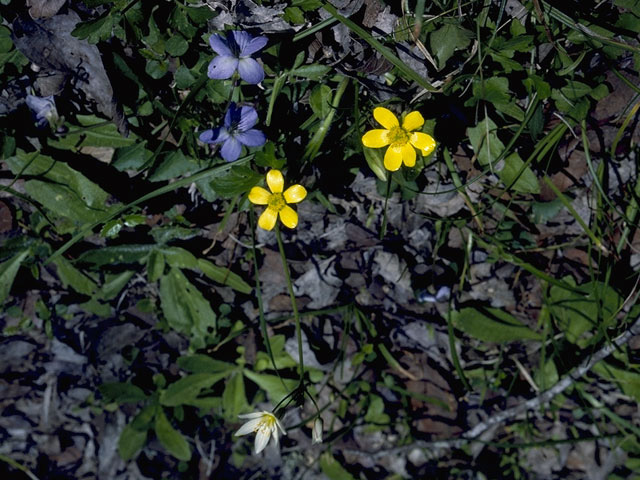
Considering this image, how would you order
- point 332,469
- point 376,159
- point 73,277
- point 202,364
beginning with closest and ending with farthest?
1. point 376,159
2. point 73,277
3. point 202,364
4. point 332,469

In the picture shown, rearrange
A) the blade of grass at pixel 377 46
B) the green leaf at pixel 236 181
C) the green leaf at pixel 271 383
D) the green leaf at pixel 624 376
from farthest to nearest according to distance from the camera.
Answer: the green leaf at pixel 271 383, the green leaf at pixel 624 376, the green leaf at pixel 236 181, the blade of grass at pixel 377 46

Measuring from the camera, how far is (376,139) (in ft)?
7.17

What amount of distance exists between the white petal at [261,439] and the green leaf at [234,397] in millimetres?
957

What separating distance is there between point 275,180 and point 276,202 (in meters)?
0.11

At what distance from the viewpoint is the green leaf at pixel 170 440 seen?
3.16 meters

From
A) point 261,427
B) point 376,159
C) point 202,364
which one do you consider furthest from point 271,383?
point 376,159

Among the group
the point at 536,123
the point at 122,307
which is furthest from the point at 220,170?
the point at 536,123

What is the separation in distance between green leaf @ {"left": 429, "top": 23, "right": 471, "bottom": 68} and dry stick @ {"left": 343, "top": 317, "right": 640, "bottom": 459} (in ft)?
6.53

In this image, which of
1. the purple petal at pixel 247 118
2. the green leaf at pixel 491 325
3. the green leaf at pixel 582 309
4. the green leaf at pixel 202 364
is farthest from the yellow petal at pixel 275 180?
the green leaf at pixel 582 309

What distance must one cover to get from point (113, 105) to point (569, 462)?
153 inches

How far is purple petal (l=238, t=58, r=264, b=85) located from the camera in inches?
81.6

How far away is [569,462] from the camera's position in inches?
135

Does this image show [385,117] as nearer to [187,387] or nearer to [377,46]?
[377,46]

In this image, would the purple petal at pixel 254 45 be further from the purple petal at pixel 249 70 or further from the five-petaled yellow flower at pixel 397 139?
the five-petaled yellow flower at pixel 397 139
